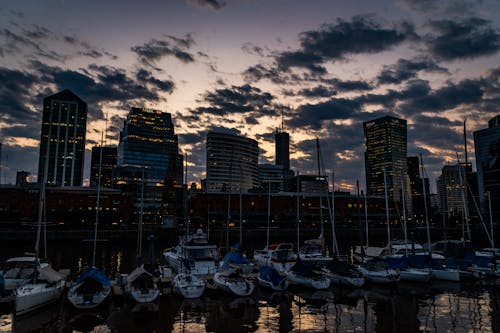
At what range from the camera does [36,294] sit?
23.8m

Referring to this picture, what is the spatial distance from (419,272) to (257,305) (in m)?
16.6

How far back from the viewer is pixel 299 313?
23.9m

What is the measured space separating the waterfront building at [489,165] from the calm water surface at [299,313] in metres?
172

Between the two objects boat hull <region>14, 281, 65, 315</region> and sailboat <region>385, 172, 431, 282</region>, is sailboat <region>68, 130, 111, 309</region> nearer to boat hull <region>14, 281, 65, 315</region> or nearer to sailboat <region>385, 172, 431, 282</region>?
boat hull <region>14, 281, 65, 315</region>

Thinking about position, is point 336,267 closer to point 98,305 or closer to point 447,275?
point 447,275

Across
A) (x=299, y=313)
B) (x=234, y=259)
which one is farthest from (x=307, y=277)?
(x=234, y=259)

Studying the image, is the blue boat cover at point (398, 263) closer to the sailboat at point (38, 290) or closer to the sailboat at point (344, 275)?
the sailboat at point (344, 275)

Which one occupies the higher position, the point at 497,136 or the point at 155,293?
the point at 497,136

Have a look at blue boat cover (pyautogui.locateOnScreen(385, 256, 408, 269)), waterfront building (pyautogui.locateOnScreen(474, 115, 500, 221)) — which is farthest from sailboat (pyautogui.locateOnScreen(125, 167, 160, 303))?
waterfront building (pyautogui.locateOnScreen(474, 115, 500, 221))

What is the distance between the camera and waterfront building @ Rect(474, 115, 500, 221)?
173850 millimetres

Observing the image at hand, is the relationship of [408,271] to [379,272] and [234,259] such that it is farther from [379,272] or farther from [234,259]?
[234,259]

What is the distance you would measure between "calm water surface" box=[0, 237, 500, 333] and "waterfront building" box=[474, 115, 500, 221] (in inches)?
6774

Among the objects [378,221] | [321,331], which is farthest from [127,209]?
[321,331]

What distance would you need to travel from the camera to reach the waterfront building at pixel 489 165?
173850 millimetres
